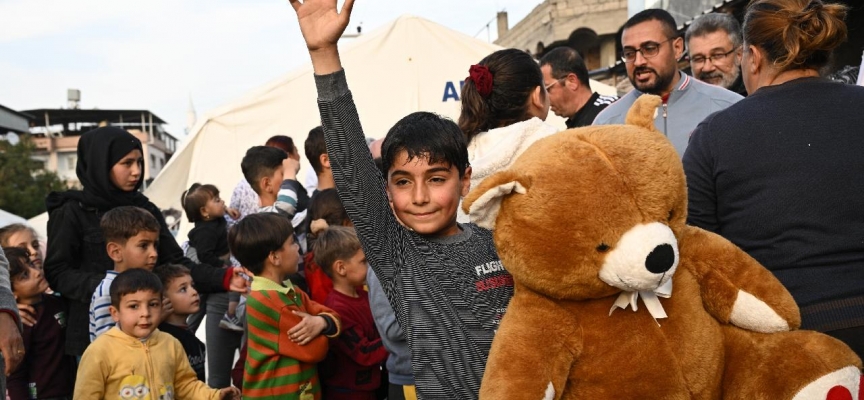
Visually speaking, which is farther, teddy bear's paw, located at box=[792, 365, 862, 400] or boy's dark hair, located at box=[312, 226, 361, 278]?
boy's dark hair, located at box=[312, 226, 361, 278]

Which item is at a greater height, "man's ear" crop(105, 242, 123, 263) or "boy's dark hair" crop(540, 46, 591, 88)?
"boy's dark hair" crop(540, 46, 591, 88)

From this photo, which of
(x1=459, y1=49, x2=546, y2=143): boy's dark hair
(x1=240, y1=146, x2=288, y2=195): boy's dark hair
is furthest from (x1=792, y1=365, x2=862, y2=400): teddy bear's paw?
(x1=240, y1=146, x2=288, y2=195): boy's dark hair

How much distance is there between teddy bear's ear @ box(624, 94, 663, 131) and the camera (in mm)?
2105

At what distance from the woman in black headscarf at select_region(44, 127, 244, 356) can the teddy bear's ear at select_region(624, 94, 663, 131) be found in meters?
2.88

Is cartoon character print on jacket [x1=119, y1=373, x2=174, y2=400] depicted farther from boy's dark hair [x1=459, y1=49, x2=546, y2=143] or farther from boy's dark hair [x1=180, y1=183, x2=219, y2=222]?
boy's dark hair [x1=180, y1=183, x2=219, y2=222]

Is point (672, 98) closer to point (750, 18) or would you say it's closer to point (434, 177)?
point (750, 18)

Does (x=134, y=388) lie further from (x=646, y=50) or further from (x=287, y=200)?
(x=646, y=50)

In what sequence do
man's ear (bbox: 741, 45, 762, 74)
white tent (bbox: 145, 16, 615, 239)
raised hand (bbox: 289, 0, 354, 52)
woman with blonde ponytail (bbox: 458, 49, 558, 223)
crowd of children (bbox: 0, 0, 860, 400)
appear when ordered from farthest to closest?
white tent (bbox: 145, 16, 615, 239) → woman with blonde ponytail (bbox: 458, 49, 558, 223) → man's ear (bbox: 741, 45, 762, 74) → crowd of children (bbox: 0, 0, 860, 400) → raised hand (bbox: 289, 0, 354, 52)

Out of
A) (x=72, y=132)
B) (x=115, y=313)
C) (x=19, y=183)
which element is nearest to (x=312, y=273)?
(x=115, y=313)

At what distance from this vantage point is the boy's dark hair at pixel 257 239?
4.02m

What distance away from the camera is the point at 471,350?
7.51ft

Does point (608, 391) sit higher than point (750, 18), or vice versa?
point (750, 18)

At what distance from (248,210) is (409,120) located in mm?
4051

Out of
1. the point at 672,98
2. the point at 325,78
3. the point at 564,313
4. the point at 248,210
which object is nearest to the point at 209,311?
the point at 248,210
